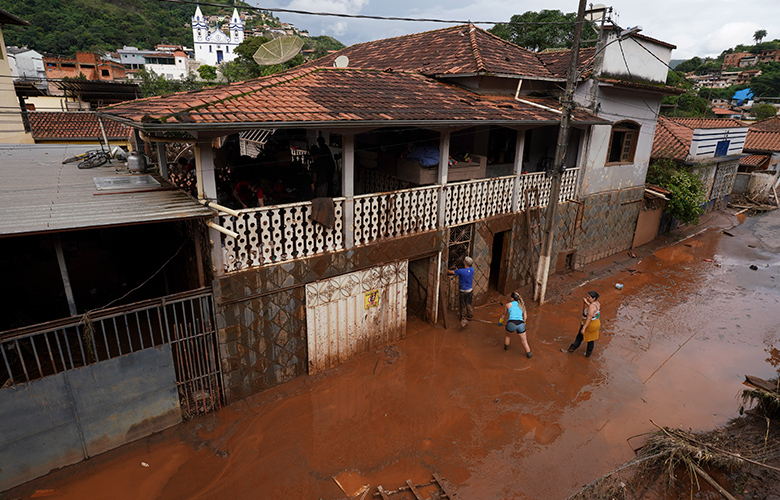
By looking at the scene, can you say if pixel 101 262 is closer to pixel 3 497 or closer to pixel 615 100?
pixel 3 497

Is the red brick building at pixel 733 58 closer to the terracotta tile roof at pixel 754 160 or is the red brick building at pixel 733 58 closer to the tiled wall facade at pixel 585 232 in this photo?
the terracotta tile roof at pixel 754 160

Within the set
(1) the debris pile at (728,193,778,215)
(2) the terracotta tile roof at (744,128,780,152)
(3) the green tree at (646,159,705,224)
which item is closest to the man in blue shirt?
(3) the green tree at (646,159,705,224)

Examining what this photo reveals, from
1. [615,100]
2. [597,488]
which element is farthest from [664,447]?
[615,100]

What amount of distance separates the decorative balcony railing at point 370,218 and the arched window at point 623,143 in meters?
3.88

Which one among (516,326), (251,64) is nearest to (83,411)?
(516,326)

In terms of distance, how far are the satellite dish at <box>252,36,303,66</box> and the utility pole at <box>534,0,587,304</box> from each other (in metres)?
6.51

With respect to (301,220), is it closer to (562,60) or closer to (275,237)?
(275,237)

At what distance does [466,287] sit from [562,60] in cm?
835

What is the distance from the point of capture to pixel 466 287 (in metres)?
10.0

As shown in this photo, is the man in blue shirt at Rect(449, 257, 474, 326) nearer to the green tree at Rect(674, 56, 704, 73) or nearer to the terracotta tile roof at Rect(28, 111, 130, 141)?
the terracotta tile roof at Rect(28, 111, 130, 141)

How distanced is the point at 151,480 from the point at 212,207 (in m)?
3.92

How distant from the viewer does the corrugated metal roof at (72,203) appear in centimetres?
539

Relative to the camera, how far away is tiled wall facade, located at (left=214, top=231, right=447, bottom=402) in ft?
22.7

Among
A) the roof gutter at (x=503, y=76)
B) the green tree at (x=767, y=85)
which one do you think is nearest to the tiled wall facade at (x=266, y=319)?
the roof gutter at (x=503, y=76)
